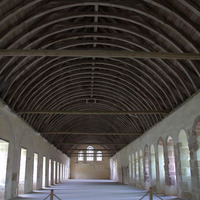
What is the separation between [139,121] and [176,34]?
44.1 feet

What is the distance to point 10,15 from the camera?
30.9 ft

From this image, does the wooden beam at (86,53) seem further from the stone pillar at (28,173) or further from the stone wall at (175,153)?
the stone pillar at (28,173)

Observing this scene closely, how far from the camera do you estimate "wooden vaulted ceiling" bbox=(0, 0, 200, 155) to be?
10.3 metres

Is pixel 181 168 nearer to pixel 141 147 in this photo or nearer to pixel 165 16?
pixel 165 16

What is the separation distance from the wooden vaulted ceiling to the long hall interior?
0.05 metres

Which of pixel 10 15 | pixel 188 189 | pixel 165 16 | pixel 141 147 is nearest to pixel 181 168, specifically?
pixel 188 189

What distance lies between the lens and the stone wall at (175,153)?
500 inches

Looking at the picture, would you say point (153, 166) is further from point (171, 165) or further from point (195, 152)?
point (195, 152)

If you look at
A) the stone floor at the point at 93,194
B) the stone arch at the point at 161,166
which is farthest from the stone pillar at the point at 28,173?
the stone arch at the point at 161,166

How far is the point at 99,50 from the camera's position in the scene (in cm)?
966

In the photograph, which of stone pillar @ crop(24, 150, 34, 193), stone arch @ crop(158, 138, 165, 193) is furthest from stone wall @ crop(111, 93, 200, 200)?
stone pillar @ crop(24, 150, 34, 193)

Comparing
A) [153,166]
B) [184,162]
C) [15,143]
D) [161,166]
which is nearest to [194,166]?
[184,162]

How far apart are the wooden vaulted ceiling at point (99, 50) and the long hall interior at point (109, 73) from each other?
5cm

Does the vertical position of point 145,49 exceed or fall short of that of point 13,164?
it exceeds it
